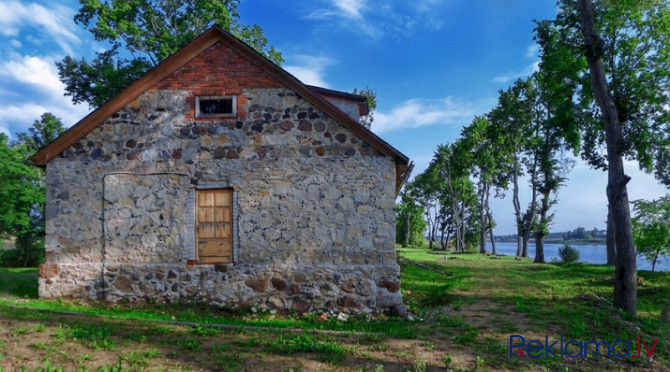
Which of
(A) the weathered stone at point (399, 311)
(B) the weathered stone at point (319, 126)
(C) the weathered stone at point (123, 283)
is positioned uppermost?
(B) the weathered stone at point (319, 126)

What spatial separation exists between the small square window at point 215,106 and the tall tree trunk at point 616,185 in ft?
29.3

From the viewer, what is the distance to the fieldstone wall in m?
8.70

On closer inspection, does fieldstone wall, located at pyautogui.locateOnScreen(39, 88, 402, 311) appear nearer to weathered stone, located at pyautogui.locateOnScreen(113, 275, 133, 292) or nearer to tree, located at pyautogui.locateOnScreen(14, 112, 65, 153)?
weathered stone, located at pyautogui.locateOnScreen(113, 275, 133, 292)

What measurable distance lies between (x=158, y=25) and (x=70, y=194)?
13883 mm

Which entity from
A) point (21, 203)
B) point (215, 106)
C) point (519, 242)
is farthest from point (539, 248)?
point (21, 203)

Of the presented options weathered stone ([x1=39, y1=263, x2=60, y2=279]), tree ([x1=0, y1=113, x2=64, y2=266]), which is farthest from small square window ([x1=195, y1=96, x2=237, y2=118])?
tree ([x1=0, y1=113, x2=64, y2=266])

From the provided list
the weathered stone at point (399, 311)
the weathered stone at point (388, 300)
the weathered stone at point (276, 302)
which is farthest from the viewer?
the weathered stone at point (276, 302)

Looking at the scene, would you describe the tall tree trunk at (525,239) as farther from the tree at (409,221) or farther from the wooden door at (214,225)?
the wooden door at (214,225)

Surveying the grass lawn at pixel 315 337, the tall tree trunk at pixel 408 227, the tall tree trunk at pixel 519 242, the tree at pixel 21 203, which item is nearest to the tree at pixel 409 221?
the tall tree trunk at pixel 408 227

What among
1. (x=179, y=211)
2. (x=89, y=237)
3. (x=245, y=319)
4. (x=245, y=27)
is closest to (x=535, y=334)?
(x=245, y=319)

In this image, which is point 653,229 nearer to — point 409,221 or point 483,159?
point 483,159

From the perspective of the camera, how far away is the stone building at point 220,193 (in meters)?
Result: 8.71

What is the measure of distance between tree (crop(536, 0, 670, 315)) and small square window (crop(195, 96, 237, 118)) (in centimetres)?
894

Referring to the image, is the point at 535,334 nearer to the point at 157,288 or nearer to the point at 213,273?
the point at 213,273
